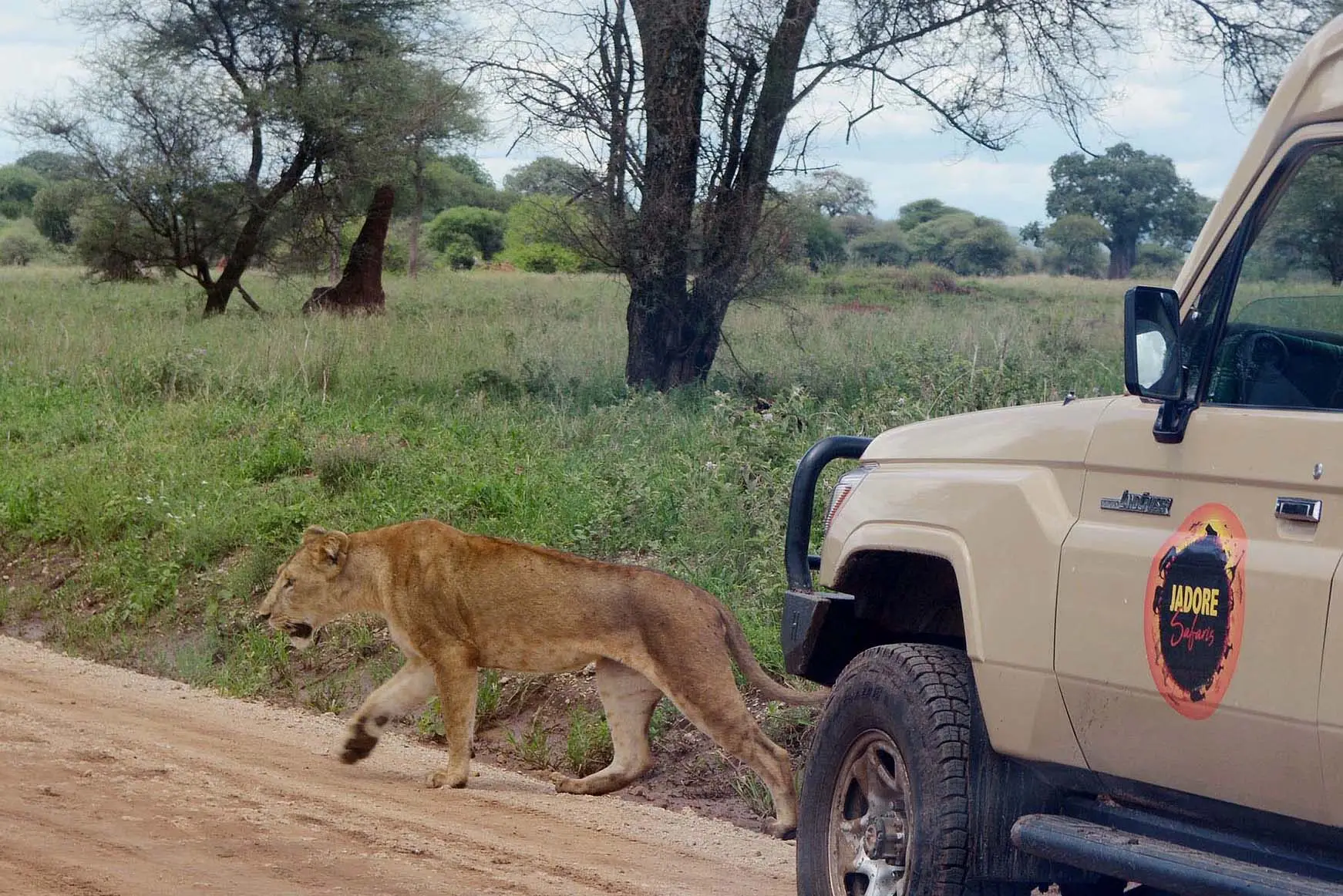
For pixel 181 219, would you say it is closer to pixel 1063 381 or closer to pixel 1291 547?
pixel 1063 381

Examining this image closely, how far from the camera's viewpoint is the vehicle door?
2.96 meters

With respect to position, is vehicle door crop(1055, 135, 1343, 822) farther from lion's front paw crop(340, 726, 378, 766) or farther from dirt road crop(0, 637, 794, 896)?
lion's front paw crop(340, 726, 378, 766)

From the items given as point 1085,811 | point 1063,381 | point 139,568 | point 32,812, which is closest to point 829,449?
point 1085,811

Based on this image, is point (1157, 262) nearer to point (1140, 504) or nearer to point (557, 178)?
point (557, 178)

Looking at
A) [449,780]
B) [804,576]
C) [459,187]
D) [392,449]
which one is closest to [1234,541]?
[804,576]

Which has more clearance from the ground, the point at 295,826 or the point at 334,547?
the point at 334,547

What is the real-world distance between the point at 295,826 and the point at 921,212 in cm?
6659

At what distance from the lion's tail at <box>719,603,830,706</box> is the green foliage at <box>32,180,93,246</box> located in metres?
20.8

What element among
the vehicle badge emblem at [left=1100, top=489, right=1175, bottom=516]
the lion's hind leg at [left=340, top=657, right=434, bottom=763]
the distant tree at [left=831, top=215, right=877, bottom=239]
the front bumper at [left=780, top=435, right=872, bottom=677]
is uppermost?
the distant tree at [left=831, top=215, right=877, bottom=239]

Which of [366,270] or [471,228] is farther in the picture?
[471,228]

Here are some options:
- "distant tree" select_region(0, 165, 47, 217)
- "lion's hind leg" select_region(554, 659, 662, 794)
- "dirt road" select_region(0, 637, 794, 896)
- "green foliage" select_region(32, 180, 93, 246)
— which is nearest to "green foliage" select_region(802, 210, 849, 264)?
"dirt road" select_region(0, 637, 794, 896)

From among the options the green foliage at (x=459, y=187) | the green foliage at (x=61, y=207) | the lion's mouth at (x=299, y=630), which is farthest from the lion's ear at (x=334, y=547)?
the green foliage at (x=459, y=187)

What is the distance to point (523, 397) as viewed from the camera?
43.0 ft

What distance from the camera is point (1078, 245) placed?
45281mm
